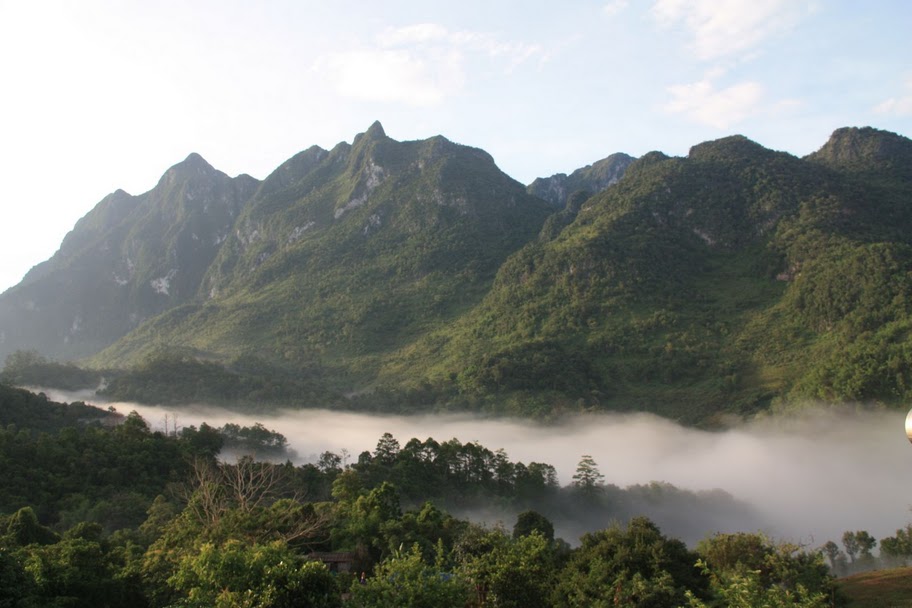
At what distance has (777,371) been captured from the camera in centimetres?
8375

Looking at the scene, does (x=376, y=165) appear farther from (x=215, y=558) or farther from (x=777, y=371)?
(x=215, y=558)

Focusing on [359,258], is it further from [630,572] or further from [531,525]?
[630,572]

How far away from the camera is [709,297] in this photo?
10744 cm

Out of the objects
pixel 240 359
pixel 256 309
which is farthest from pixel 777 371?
pixel 256 309

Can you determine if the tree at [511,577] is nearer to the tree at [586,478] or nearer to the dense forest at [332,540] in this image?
the dense forest at [332,540]

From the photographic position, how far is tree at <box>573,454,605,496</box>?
63844 mm

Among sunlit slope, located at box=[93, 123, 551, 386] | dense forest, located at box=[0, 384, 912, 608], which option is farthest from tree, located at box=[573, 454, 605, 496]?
sunlit slope, located at box=[93, 123, 551, 386]

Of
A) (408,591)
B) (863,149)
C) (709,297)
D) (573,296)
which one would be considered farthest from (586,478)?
(863,149)

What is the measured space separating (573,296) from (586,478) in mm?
49368

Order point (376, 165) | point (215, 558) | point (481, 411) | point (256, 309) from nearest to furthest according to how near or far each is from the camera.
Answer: point (215, 558) → point (481, 411) → point (256, 309) → point (376, 165)

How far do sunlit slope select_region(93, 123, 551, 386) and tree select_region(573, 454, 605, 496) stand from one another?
48.0 meters

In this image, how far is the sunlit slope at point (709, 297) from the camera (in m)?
83.6

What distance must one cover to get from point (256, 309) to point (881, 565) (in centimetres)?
11263

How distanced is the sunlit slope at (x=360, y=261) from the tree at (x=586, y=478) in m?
48.0
